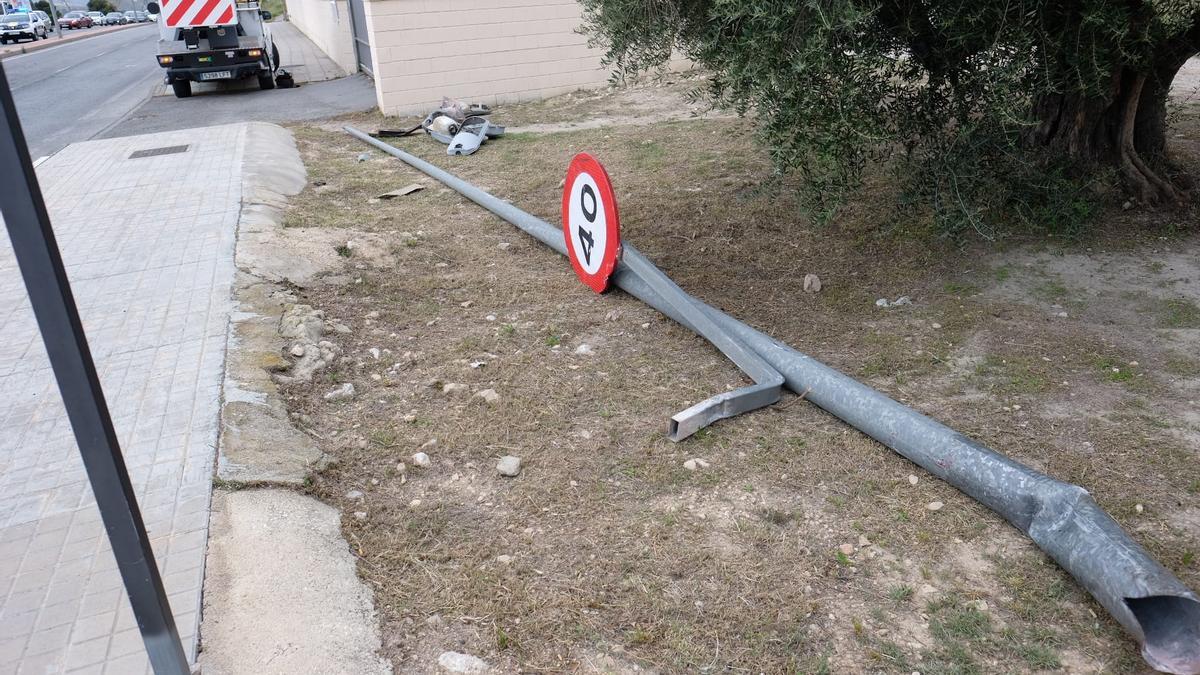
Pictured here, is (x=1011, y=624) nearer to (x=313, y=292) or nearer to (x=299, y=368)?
(x=299, y=368)

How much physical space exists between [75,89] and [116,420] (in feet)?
64.6

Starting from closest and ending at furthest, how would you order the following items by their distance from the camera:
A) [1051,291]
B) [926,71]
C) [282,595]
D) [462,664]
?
[462,664]
[282,595]
[926,71]
[1051,291]

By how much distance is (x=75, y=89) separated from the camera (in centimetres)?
1972

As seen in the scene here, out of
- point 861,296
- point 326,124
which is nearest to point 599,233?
point 861,296

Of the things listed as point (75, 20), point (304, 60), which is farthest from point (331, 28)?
point (75, 20)

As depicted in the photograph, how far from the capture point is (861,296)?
17.5 ft

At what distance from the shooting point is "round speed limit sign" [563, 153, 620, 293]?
4.80 metres

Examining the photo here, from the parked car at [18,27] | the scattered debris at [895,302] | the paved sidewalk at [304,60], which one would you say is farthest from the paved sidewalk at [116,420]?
the parked car at [18,27]

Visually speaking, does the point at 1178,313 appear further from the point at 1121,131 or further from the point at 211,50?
the point at 211,50

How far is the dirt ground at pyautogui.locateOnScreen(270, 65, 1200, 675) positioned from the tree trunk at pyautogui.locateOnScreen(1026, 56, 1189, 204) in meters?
0.28

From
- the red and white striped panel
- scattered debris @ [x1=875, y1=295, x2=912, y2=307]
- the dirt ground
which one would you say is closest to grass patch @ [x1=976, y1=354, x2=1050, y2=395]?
the dirt ground

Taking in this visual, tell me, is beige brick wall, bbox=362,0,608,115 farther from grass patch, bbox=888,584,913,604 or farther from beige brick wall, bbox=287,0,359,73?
grass patch, bbox=888,584,913,604

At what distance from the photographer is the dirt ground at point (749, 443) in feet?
9.07

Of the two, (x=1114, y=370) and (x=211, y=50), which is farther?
(x=211, y=50)
